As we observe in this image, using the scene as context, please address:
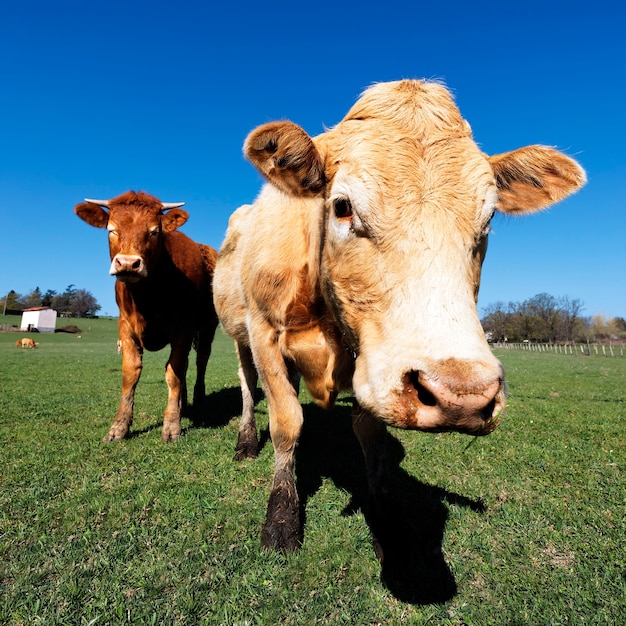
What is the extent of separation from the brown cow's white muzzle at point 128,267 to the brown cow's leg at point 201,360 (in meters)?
3.16

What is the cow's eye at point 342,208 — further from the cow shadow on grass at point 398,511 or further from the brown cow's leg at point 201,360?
the brown cow's leg at point 201,360

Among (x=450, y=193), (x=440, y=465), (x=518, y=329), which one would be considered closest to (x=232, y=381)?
(x=440, y=465)

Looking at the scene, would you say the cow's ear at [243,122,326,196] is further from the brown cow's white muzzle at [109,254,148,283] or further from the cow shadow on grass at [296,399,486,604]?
the brown cow's white muzzle at [109,254,148,283]

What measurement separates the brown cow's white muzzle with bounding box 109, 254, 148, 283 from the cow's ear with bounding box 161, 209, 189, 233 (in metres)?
1.38

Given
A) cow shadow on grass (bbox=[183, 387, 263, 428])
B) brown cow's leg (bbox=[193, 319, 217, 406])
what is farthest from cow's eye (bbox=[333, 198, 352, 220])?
brown cow's leg (bbox=[193, 319, 217, 406])

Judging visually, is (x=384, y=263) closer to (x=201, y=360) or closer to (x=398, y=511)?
(x=398, y=511)

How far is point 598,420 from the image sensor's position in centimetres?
785

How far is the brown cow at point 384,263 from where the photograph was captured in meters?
1.85

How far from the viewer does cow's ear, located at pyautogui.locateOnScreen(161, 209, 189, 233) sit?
268 inches

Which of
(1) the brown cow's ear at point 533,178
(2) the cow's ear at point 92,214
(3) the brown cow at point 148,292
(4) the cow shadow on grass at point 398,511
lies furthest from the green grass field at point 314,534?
(2) the cow's ear at point 92,214

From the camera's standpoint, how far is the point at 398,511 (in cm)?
344

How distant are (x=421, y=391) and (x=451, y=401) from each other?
6.9 inches

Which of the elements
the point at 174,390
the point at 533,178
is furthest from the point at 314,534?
the point at 174,390

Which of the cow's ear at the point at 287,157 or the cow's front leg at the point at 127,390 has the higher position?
the cow's ear at the point at 287,157
